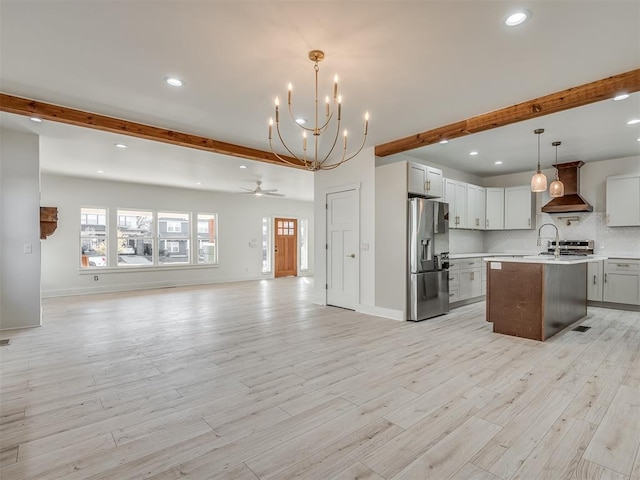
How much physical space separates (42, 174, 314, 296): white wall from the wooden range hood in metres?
7.41

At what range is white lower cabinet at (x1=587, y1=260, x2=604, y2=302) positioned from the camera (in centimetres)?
572

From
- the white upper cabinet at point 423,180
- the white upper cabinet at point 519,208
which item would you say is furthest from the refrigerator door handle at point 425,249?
the white upper cabinet at point 519,208

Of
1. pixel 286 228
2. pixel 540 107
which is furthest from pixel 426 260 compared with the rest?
pixel 286 228

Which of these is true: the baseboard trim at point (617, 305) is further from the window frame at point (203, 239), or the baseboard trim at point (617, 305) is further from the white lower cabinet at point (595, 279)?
the window frame at point (203, 239)

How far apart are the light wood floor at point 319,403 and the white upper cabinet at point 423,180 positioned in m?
2.10

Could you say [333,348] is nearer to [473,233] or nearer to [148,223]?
[473,233]

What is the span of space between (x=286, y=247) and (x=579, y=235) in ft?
26.3

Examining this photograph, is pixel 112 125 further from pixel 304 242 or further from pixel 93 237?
pixel 304 242

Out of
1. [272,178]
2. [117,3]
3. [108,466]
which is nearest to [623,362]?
[108,466]

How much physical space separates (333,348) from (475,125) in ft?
10.3

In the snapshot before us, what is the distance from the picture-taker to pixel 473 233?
7.43 m

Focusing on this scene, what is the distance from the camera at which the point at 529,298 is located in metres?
3.99

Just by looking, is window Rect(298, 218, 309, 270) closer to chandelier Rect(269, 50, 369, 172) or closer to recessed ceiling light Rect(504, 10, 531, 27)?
chandelier Rect(269, 50, 369, 172)

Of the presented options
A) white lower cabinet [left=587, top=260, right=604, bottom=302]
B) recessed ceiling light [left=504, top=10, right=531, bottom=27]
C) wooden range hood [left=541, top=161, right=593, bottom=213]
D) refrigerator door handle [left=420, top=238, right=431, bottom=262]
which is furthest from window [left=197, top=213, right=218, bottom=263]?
white lower cabinet [left=587, top=260, right=604, bottom=302]
